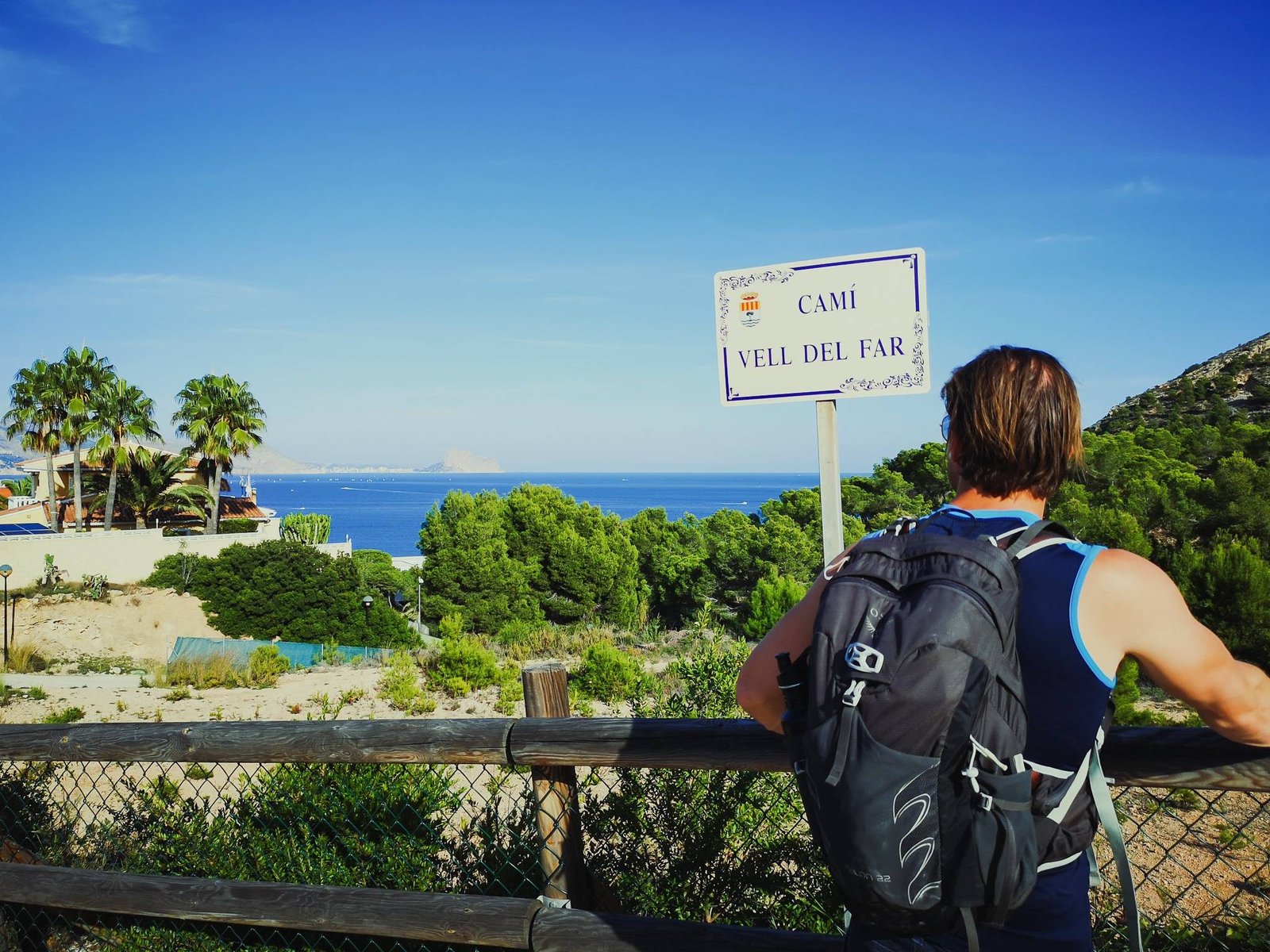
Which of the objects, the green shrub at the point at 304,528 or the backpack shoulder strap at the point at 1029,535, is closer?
the backpack shoulder strap at the point at 1029,535

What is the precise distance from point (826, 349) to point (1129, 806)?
6726 mm

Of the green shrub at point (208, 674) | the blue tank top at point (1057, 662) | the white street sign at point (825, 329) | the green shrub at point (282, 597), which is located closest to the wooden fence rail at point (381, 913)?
the blue tank top at point (1057, 662)

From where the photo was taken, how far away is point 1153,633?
4.06 feet

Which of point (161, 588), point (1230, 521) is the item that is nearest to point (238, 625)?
point (161, 588)

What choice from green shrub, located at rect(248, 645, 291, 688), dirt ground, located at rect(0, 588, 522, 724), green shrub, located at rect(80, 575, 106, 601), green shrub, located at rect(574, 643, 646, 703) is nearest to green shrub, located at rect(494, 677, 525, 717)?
dirt ground, located at rect(0, 588, 522, 724)

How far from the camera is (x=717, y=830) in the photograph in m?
2.71

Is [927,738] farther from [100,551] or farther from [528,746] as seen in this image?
[100,551]

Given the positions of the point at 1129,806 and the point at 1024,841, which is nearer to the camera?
the point at 1024,841

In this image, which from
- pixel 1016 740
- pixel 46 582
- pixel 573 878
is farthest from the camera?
pixel 46 582

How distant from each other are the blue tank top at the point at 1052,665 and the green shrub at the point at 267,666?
16.6 m

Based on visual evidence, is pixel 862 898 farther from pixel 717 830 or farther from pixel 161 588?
pixel 161 588

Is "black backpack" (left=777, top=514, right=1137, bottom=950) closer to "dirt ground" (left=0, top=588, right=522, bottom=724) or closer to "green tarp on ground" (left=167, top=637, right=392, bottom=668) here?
"dirt ground" (left=0, top=588, right=522, bottom=724)

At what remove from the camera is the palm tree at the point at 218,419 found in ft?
130

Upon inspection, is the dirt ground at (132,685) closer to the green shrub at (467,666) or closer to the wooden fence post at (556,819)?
the green shrub at (467,666)
